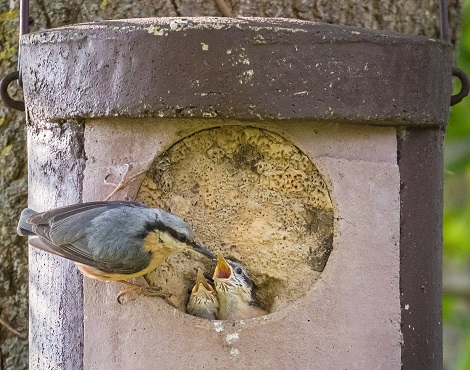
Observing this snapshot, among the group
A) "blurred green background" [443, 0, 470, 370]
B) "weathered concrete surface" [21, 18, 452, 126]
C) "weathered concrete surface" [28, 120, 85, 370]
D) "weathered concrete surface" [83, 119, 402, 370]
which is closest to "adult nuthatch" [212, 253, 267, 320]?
"weathered concrete surface" [83, 119, 402, 370]

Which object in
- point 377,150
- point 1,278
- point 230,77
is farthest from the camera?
point 1,278

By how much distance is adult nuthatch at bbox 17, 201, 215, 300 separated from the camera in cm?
278

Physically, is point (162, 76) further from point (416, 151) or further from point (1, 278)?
point (1, 278)

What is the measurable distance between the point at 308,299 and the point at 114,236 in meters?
0.61

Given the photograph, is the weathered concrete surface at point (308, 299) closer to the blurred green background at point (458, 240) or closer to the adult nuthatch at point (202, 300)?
the adult nuthatch at point (202, 300)

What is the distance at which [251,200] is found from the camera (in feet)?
10.0

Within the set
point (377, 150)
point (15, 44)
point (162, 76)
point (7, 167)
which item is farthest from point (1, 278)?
point (377, 150)

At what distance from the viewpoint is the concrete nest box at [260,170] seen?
2740 millimetres

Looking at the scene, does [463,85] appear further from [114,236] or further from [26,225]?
[26,225]

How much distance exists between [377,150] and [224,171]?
1.61 feet

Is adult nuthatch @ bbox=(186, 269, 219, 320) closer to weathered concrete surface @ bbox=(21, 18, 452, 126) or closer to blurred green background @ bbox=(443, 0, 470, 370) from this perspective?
weathered concrete surface @ bbox=(21, 18, 452, 126)

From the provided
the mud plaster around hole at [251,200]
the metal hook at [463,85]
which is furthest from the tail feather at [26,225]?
the metal hook at [463,85]

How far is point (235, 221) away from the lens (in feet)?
10.1

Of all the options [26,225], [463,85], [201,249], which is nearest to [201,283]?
[201,249]
